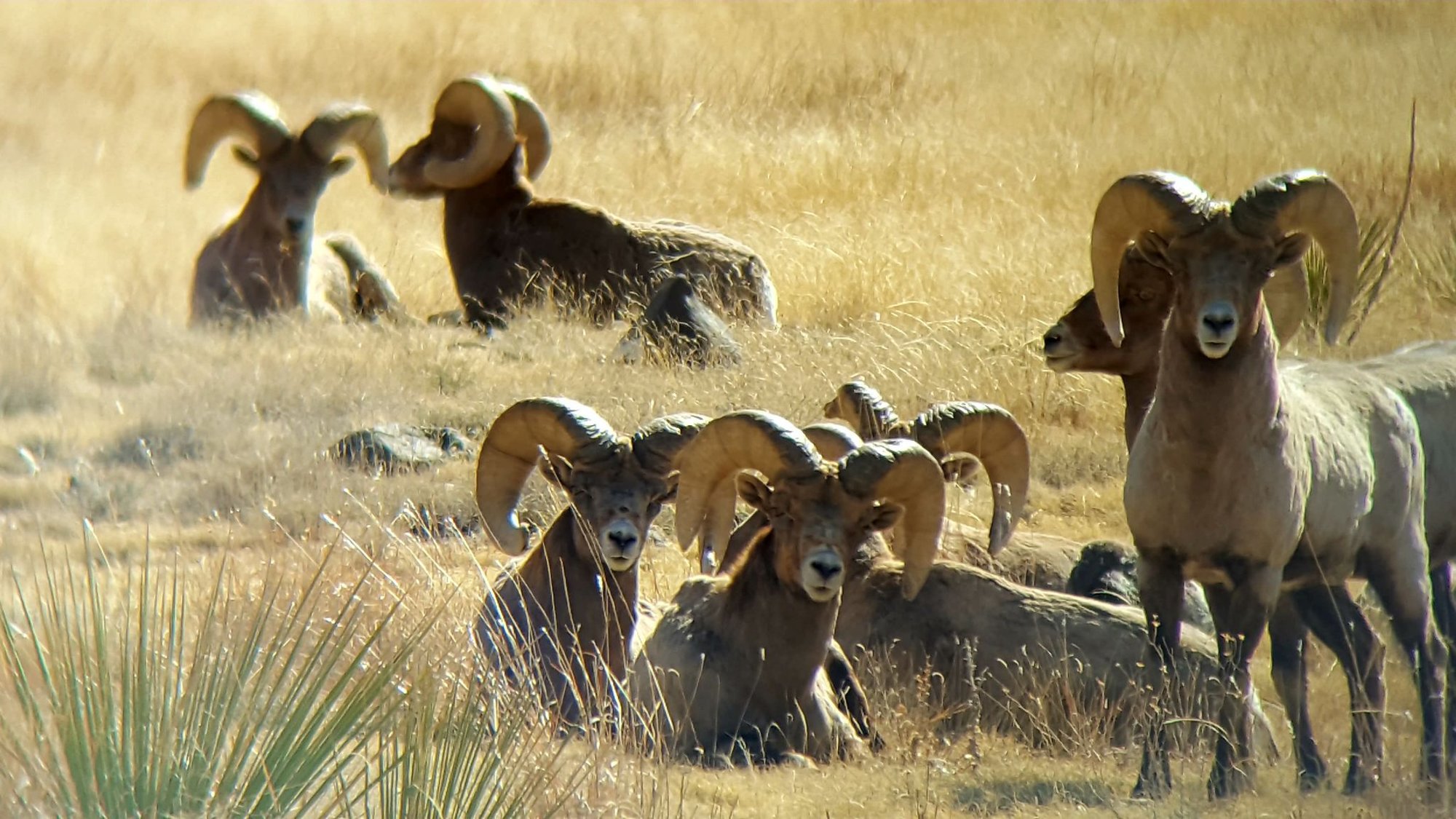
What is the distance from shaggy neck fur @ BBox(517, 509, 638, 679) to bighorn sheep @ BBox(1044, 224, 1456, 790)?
6.64 ft

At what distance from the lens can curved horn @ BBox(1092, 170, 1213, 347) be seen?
624 centimetres

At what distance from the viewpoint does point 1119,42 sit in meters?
26.7

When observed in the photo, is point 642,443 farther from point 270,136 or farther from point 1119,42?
point 1119,42

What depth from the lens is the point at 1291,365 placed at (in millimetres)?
7484

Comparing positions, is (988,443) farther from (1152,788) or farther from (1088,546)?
(1152,788)

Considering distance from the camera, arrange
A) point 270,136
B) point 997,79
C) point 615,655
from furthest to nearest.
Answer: point 997,79, point 270,136, point 615,655

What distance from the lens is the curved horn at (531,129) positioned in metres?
14.8

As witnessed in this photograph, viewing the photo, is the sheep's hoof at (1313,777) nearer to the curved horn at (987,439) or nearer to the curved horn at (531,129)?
the curved horn at (987,439)

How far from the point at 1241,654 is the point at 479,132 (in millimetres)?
9199

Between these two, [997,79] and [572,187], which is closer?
[572,187]

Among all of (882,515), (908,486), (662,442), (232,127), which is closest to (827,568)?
(882,515)

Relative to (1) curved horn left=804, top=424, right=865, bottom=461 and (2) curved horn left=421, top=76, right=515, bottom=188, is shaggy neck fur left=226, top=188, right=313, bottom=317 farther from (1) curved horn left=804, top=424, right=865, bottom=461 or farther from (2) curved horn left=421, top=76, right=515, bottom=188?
(1) curved horn left=804, top=424, right=865, bottom=461

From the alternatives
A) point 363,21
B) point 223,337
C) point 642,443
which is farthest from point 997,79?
point 642,443

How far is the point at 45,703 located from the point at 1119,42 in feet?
79.0
